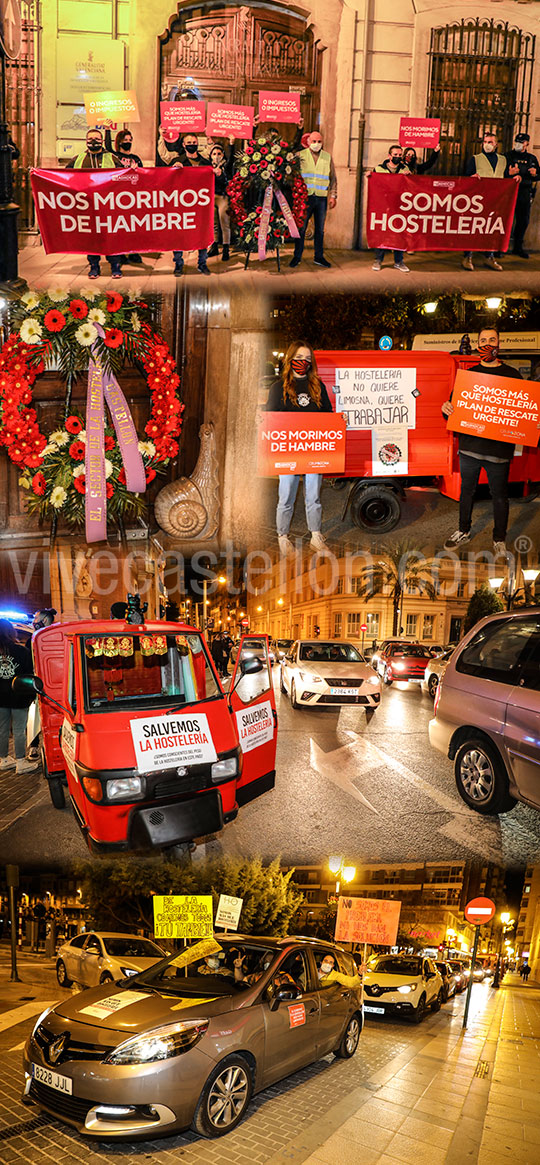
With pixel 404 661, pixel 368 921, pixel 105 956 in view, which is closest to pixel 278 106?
pixel 404 661

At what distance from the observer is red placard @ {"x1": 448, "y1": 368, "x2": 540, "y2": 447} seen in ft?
16.0

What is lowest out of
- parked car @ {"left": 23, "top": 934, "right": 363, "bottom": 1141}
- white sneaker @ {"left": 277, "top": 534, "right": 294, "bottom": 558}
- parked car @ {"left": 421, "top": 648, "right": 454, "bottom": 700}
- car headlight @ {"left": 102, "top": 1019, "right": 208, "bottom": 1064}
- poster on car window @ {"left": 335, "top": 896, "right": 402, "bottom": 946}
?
poster on car window @ {"left": 335, "top": 896, "right": 402, "bottom": 946}

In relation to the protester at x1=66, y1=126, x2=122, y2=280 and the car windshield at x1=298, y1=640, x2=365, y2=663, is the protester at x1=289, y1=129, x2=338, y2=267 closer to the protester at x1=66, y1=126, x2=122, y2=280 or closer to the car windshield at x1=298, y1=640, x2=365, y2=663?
the protester at x1=66, y1=126, x2=122, y2=280

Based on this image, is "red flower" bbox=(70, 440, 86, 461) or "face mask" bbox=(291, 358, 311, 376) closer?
"face mask" bbox=(291, 358, 311, 376)

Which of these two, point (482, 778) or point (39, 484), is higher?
point (39, 484)

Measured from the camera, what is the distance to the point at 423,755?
486 cm

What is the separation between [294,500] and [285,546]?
29 cm

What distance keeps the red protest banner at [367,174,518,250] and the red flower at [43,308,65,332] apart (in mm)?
2052

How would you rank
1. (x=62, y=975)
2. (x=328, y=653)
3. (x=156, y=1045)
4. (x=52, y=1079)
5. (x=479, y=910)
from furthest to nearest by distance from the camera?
(x=479, y=910) < (x=62, y=975) < (x=328, y=653) < (x=52, y=1079) < (x=156, y=1045)

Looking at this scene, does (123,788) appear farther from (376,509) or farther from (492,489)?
(492,489)

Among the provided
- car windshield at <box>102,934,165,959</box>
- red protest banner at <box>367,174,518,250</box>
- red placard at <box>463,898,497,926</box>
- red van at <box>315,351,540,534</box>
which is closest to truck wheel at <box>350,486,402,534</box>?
red van at <box>315,351,540,534</box>

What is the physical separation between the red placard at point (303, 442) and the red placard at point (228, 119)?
6.14 feet

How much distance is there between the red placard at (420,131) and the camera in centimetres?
522

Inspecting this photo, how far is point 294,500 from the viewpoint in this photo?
5004 millimetres
